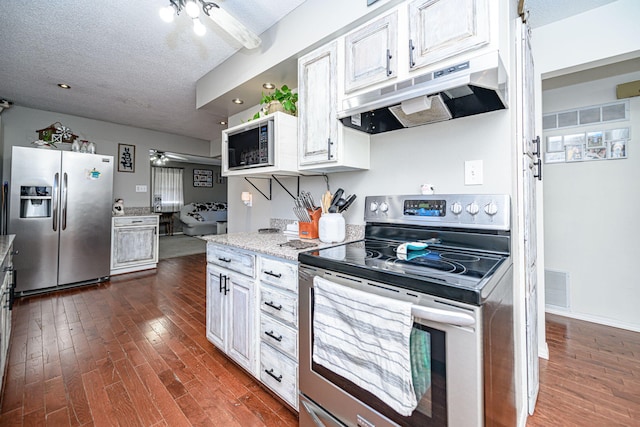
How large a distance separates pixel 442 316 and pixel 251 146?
6.00ft

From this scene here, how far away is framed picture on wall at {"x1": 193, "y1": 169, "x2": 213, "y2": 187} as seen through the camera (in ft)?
33.2

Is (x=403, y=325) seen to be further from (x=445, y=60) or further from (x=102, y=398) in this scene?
(x=102, y=398)

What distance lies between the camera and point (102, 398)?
62.5 inches

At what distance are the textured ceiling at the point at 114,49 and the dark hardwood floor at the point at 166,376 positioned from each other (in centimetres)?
248

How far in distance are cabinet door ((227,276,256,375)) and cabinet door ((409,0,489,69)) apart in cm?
156

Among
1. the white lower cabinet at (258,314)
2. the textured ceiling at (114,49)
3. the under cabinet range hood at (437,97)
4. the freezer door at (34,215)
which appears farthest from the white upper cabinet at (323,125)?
the freezer door at (34,215)

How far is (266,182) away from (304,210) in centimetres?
90

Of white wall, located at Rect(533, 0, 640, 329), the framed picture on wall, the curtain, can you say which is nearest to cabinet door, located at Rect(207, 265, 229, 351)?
white wall, located at Rect(533, 0, 640, 329)

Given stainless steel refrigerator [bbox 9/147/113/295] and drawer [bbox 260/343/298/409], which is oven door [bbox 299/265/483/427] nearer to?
drawer [bbox 260/343/298/409]

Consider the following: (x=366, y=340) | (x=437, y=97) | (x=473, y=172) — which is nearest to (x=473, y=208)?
(x=473, y=172)

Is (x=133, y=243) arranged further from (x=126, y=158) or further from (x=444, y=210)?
(x=444, y=210)

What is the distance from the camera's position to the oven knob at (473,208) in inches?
52.7

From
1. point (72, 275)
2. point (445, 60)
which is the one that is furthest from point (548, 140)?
point (72, 275)

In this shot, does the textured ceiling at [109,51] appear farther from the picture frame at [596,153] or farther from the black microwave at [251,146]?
the picture frame at [596,153]
